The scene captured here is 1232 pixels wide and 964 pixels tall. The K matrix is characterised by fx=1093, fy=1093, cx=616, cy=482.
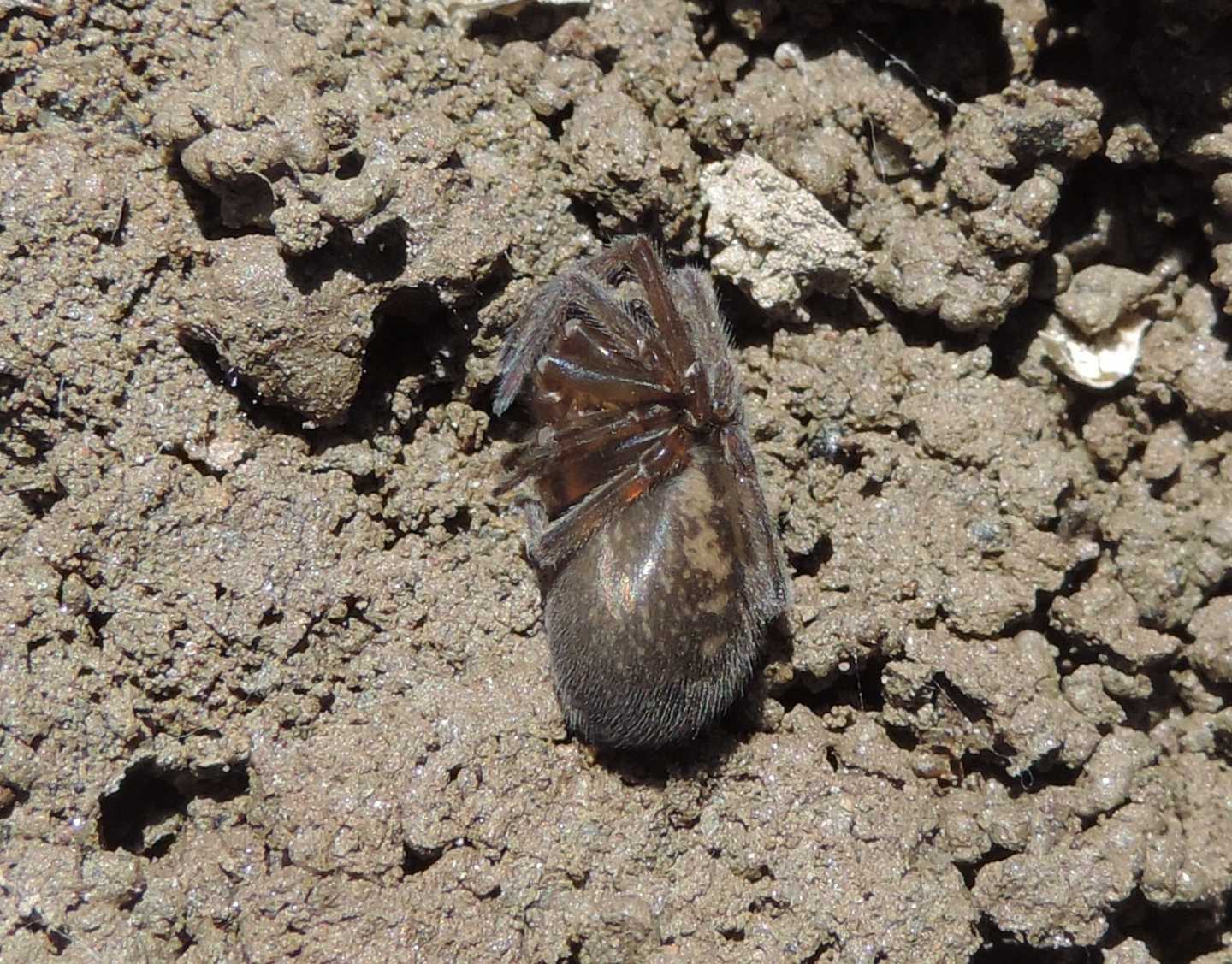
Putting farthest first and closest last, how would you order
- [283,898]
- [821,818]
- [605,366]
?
[605,366] → [821,818] → [283,898]

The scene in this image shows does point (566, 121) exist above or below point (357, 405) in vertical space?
above

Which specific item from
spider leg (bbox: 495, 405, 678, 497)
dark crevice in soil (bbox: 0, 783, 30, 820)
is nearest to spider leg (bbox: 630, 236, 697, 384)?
spider leg (bbox: 495, 405, 678, 497)

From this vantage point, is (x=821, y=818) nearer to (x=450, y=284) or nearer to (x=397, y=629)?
(x=397, y=629)

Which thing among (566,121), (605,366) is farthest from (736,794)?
(566,121)

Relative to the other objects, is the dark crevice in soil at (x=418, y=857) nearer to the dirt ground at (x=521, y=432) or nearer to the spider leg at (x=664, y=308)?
the dirt ground at (x=521, y=432)

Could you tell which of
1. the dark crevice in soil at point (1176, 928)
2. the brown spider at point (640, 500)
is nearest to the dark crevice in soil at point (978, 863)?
the dark crevice in soil at point (1176, 928)
